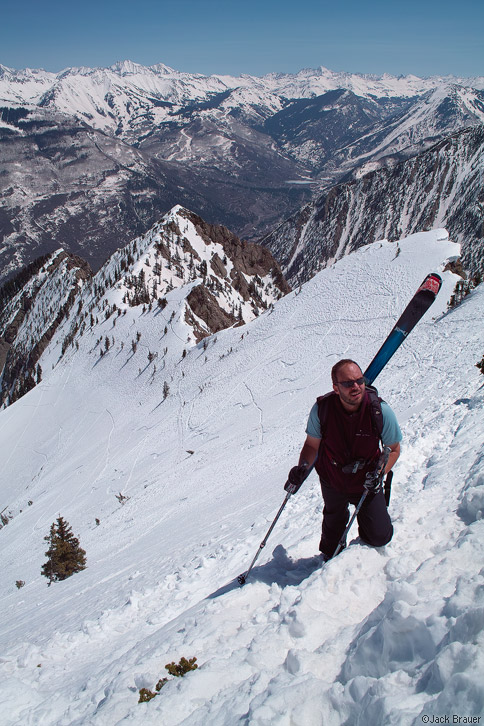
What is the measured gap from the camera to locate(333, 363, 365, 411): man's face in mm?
4984

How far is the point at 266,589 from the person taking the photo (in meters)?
5.89

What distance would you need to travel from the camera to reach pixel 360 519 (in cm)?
571

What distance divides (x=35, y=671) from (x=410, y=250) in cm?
3352

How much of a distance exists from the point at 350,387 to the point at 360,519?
1967 mm

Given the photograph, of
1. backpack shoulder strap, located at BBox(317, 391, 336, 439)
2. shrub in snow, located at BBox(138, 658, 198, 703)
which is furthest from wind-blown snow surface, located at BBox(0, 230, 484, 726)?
backpack shoulder strap, located at BBox(317, 391, 336, 439)

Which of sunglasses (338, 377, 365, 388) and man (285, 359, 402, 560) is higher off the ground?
sunglasses (338, 377, 365, 388)

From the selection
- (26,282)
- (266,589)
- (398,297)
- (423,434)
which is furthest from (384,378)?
(26,282)

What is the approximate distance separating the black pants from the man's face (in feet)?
4.75

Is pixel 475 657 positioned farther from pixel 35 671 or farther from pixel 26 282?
pixel 26 282

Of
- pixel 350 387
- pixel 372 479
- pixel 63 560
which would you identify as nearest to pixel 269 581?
pixel 372 479

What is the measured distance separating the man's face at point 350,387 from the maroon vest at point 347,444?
19 cm

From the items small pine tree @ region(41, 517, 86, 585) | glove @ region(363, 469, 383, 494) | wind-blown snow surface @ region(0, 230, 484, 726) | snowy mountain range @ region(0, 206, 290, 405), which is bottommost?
small pine tree @ region(41, 517, 86, 585)

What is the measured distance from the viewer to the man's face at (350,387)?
4.98 meters

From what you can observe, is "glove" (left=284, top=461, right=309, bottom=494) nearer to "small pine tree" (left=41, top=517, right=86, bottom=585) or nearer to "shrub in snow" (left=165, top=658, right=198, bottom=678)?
"shrub in snow" (left=165, top=658, right=198, bottom=678)
